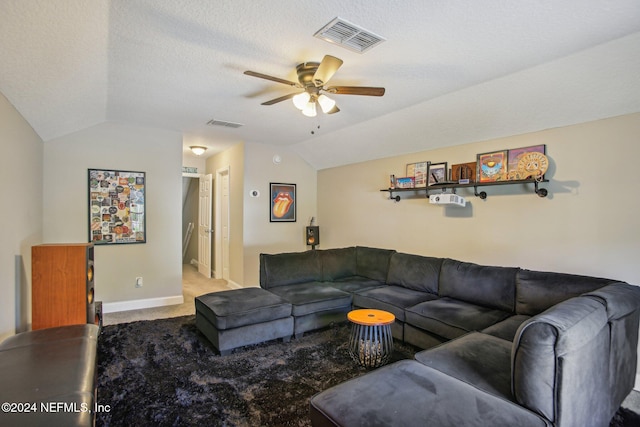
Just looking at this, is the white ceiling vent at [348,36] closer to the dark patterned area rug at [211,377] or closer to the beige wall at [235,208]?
the dark patterned area rug at [211,377]

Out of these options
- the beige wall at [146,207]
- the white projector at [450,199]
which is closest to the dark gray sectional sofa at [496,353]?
the white projector at [450,199]

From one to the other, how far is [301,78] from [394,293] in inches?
94.2

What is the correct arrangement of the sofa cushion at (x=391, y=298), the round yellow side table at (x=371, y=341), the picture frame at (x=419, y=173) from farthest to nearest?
the picture frame at (x=419, y=173) → the sofa cushion at (x=391, y=298) → the round yellow side table at (x=371, y=341)

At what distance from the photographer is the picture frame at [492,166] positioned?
10.8 ft

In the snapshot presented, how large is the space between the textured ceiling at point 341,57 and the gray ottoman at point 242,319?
6.82ft

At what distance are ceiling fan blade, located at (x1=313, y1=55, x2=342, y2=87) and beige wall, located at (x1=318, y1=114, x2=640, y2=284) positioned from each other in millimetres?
2156

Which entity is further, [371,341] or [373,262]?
[373,262]

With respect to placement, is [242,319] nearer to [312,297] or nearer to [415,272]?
[312,297]

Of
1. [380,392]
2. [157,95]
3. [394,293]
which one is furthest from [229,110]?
[380,392]

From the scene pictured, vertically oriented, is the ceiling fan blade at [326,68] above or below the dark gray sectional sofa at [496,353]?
above

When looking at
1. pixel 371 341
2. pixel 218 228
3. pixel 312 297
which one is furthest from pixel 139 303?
pixel 371 341

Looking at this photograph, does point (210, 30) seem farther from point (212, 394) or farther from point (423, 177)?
point (423, 177)

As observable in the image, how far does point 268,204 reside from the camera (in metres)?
5.39

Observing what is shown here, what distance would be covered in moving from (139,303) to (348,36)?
14.0ft
